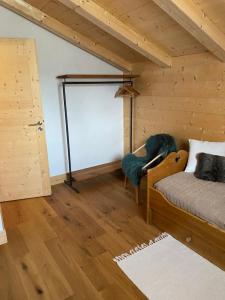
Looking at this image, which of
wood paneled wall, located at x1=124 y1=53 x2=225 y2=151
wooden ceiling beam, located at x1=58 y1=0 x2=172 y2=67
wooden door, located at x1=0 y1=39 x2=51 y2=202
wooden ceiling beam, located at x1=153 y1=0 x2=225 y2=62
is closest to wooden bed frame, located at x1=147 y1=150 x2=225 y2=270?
wood paneled wall, located at x1=124 y1=53 x2=225 y2=151

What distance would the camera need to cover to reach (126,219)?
262 centimetres

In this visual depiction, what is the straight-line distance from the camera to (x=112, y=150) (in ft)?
13.3

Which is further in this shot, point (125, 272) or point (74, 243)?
point (74, 243)

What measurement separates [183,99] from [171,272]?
1.97 m

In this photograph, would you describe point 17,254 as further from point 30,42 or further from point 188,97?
point 188,97

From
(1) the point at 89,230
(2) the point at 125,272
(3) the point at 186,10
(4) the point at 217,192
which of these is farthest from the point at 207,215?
(3) the point at 186,10

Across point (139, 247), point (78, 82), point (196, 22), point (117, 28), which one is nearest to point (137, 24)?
point (117, 28)

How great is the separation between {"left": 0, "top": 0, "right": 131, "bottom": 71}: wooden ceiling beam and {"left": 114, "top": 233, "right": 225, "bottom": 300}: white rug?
2.53 meters

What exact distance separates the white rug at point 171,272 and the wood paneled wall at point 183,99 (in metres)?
1.31

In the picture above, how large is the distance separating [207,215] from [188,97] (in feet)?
5.04

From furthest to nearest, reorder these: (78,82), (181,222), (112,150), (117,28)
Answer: (112,150)
(78,82)
(117,28)
(181,222)

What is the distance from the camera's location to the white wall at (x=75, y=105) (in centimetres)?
302

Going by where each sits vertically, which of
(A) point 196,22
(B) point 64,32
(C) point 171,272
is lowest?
(C) point 171,272

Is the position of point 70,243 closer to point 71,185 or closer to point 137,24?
point 71,185
